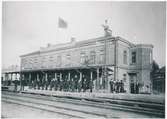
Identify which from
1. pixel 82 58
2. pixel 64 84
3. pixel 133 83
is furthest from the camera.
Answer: pixel 64 84

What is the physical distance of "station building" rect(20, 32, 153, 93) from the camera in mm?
3566

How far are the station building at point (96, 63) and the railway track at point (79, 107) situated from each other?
304 mm

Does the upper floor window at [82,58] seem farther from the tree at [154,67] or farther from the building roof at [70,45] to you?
the tree at [154,67]

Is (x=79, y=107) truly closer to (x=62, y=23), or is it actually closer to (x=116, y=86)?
(x=116, y=86)

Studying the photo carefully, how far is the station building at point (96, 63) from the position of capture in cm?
357

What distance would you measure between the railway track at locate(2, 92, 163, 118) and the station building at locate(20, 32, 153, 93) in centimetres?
30

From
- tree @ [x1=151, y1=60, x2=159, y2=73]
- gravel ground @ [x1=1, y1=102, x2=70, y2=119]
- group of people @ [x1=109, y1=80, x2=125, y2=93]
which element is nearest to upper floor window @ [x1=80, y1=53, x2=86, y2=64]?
group of people @ [x1=109, y1=80, x2=125, y2=93]

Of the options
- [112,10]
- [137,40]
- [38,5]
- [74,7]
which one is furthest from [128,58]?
[38,5]

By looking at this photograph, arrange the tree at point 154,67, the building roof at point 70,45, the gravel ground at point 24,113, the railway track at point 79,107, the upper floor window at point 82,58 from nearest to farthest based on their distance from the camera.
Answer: the railway track at point 79,107 → the tree at point 154,67 → the gravel ground at point 24,113 → the building roof at point 70,45 → the upper floor window at point 82,58

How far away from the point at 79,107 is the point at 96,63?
86cm

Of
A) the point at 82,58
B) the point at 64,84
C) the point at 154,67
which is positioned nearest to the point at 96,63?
the point at 82,58

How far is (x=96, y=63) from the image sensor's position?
3.92 meters

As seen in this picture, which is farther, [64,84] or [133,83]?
[64,84]

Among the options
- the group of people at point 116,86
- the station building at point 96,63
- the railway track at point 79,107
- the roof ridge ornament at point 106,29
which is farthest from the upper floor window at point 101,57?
the railway track at point 79,107
